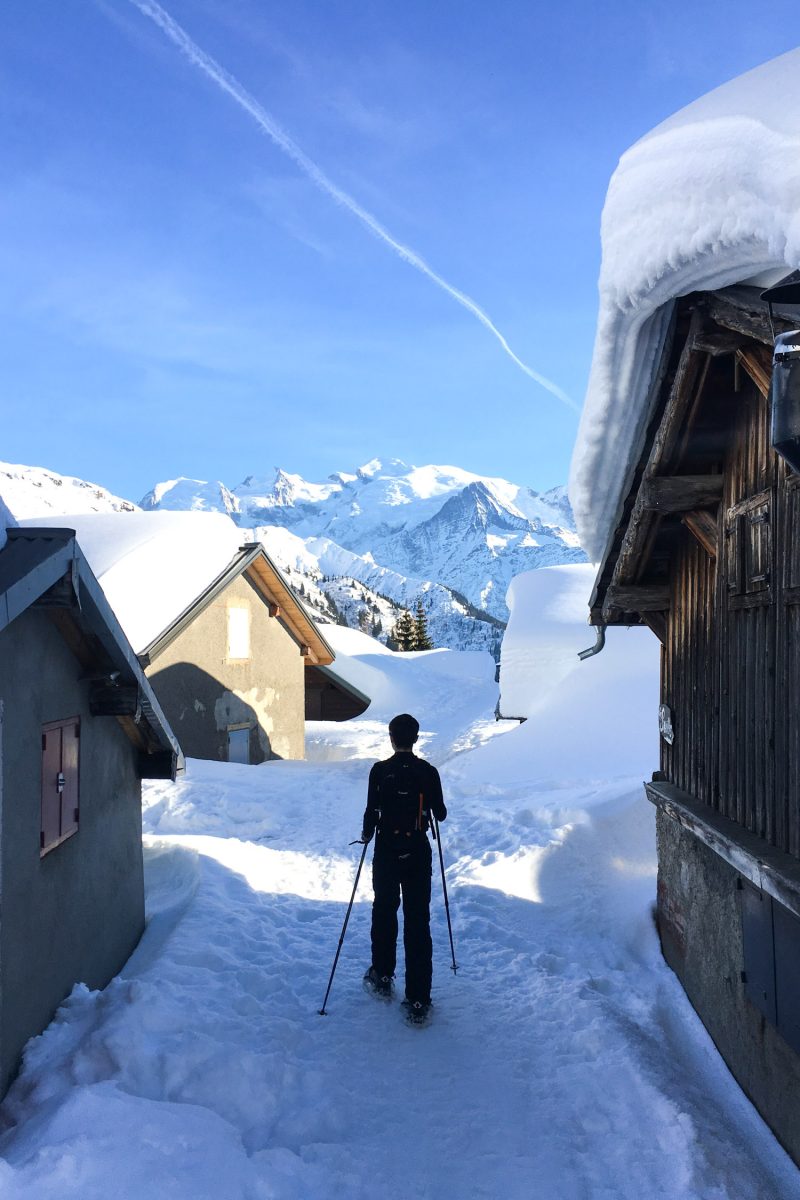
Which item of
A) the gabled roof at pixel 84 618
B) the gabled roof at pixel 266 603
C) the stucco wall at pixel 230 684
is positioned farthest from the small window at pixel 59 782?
the stucco wall at pixel 230 684

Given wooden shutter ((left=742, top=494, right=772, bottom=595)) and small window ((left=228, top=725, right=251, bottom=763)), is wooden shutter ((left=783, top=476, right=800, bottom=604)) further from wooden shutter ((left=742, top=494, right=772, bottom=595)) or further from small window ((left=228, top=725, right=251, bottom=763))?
small window ((left=228, top=725, right=251, bottom=763))

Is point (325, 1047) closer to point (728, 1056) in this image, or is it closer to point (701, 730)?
point (728, 1056)

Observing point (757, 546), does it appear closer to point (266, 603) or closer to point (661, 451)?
point (661, 451)

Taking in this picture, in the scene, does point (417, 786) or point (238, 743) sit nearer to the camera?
point (417, 786)

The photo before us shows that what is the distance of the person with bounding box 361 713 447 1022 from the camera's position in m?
5.60

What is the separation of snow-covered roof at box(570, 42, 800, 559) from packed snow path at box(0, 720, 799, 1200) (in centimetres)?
411

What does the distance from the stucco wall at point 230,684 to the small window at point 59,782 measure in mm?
11504

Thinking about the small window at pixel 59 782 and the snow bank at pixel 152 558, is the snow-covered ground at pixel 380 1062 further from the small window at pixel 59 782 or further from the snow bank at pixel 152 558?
the snow bank at pixel 152 558

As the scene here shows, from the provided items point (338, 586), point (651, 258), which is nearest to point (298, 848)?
point (651, 258)

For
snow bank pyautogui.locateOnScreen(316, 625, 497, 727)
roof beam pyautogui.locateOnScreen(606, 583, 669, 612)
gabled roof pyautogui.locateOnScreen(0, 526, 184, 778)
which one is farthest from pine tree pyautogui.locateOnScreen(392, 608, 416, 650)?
roof beam pyautogui.locateOnScreen(606, 583, 669, 612)

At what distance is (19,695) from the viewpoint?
4512mm

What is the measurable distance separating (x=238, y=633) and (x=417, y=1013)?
14.2m

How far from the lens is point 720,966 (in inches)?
209

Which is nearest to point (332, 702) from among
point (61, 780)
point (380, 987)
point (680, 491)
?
point (380, 987)
